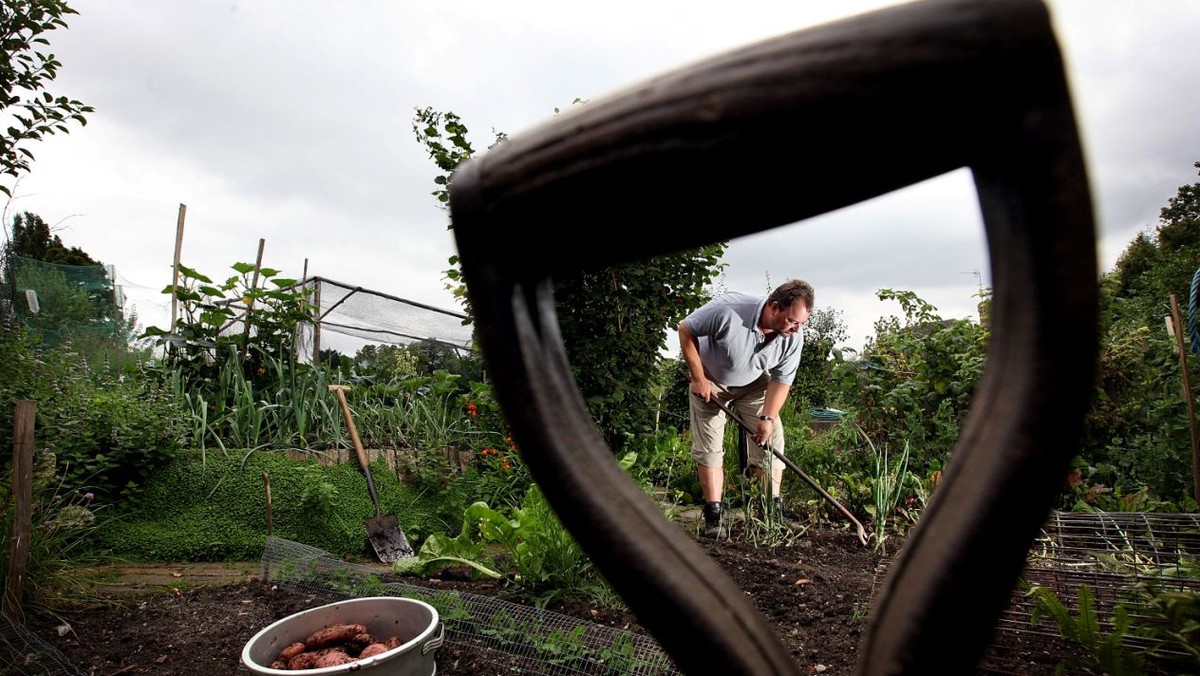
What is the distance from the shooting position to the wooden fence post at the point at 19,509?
2820 millimetres

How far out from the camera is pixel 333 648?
2256 millimetres

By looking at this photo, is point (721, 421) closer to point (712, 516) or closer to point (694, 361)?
point (694, 361)

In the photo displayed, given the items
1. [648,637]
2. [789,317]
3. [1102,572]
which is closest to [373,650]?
[648,637]

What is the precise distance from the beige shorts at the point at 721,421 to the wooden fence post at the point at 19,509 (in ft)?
12.8

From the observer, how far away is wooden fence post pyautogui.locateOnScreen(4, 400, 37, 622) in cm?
282

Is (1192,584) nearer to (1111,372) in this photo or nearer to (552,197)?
(552,197)

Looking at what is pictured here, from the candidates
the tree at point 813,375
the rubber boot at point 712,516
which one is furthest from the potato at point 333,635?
the tree at point 813,375

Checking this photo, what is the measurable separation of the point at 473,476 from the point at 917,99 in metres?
5.12

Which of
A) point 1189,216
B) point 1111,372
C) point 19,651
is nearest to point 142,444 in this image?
point 19,651

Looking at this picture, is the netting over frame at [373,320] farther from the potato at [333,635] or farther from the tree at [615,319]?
the potato at [333,635]

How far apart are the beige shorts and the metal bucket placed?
288 cm

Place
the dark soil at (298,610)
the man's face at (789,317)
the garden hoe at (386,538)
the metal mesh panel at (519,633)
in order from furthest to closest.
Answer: the man's face at (789,317), the garden hoe at (386,538), the dark soil at (298,610), the metal mesh panel at (519,633)

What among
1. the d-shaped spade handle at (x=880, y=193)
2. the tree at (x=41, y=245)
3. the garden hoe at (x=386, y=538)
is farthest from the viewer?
the tree at (x=41, y=245)

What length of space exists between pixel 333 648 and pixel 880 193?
2.48 metres
